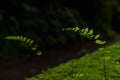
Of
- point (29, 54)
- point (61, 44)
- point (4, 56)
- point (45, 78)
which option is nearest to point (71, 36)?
point (61, 44)

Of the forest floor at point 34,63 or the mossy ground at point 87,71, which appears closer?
the mossy ground at point 87,71

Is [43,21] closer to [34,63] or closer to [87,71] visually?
[34,63]

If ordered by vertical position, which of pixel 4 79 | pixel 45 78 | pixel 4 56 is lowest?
pixel 45 78

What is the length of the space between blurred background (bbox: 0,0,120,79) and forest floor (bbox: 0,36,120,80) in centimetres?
25

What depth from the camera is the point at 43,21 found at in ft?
36.5

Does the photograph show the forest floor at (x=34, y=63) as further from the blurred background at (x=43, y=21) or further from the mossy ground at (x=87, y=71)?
Result: the mossy ground at (x=87, y=71)

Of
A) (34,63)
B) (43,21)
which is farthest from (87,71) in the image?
(43,21)

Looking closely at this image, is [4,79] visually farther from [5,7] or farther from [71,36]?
[71,36]

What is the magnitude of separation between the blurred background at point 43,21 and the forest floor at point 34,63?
247 millimetres

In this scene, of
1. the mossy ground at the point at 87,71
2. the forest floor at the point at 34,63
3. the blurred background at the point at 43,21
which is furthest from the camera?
the blurred background at the point at 43,21

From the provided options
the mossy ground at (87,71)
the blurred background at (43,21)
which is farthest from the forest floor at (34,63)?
the mossy ground at (87,71)

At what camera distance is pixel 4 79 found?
26.5ft

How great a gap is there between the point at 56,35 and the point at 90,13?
2.41 metres

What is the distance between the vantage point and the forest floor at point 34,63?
847 centimetres
